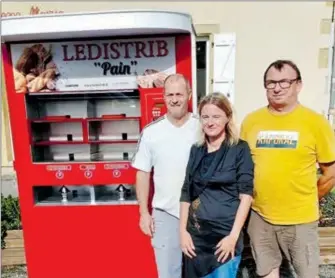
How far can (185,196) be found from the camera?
5.70ft

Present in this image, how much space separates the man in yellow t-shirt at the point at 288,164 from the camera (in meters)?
1.77

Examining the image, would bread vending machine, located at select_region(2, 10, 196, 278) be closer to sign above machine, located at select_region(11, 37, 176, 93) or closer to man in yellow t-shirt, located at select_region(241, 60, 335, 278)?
sign above machine, located at select_region(11, 37, 176, 93)

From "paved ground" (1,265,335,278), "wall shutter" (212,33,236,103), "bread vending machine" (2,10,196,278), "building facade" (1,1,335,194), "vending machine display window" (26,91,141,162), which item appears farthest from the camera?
"building facade" (1,1,335,194)

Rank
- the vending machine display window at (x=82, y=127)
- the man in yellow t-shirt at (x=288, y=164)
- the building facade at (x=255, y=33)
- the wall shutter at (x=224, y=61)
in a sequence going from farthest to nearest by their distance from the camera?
the building facade at (x=255, y=33) < the wall shutter at (x=224, y=61) < the vending machine display window at (x=82, y=127) < the man in yellow t-shirt at (x=288, y=164)

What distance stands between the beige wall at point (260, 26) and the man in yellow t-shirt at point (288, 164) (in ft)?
8.86

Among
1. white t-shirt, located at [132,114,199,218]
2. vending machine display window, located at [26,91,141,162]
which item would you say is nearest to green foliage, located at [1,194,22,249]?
vending machine display window, located at [26,91,141,162]

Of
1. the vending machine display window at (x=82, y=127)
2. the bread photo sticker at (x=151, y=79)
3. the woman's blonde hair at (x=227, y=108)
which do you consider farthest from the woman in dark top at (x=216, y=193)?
the vending machine display window at (x=82, y=127)

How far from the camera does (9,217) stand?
11.4 ft

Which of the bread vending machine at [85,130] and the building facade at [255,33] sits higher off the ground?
the building facade at [255,33]

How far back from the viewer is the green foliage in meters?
3.17

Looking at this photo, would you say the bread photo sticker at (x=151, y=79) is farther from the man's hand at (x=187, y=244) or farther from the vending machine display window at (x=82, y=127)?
the man's hand at (x=187, y=244)

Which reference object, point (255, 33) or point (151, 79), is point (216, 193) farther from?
point (255, 33)

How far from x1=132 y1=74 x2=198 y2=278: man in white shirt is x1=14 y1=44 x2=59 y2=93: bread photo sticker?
0.95m

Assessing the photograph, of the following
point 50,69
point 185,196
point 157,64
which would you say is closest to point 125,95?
point 157,64
